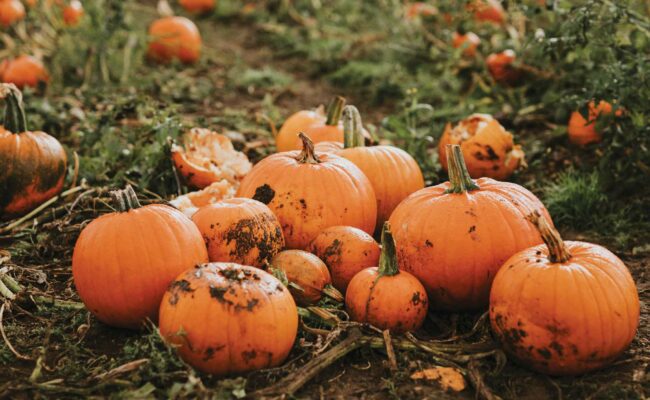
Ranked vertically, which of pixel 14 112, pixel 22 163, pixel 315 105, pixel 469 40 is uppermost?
pixel 469 40

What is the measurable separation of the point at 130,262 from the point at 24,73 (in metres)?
4.58

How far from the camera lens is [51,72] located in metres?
7.40

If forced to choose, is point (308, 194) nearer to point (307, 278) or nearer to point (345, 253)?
point (345, 253)

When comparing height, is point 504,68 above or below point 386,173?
above

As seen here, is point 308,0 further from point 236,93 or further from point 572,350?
point 572,350

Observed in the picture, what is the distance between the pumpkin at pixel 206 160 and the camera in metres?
4.58

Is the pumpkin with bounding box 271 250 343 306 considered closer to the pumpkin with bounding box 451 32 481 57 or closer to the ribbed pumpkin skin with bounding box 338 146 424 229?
the ribbed pumpkin skin with bounding box 338 146 424 229

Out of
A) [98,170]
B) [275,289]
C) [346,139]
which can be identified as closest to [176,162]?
[98,170]

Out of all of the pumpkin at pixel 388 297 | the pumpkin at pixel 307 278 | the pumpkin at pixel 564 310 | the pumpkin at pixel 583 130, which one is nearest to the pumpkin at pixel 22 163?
the pumpkin at pixel 307 278

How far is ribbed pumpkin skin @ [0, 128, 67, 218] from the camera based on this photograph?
4.35 meters

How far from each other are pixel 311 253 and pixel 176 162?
1.50 meters

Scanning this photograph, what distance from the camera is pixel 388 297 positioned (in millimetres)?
3119

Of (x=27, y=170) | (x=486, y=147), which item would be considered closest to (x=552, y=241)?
(x=486, y=147)

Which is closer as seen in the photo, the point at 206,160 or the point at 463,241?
the point at 463,241
